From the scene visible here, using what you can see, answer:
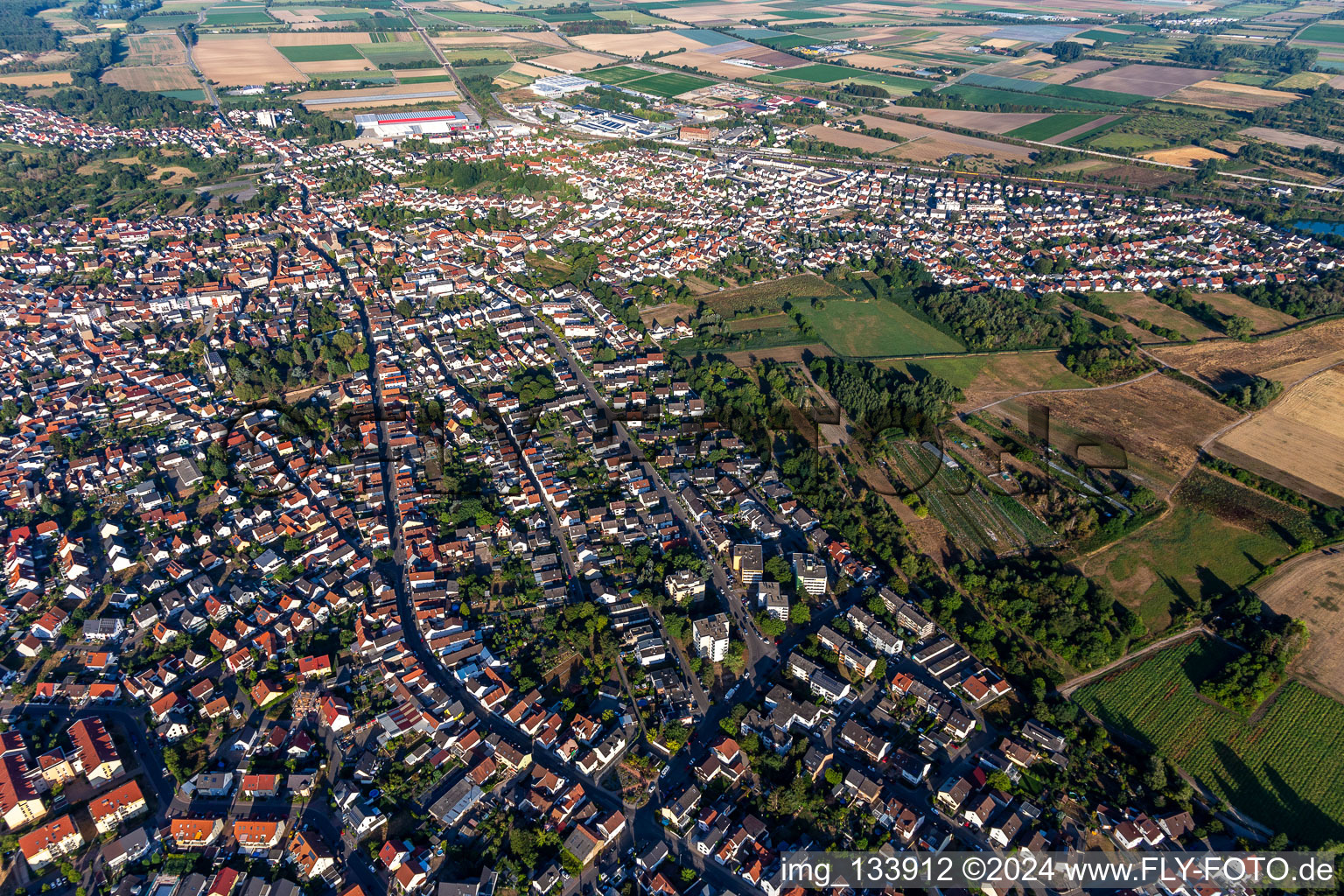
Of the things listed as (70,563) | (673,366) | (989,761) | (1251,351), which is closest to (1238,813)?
(989,761)

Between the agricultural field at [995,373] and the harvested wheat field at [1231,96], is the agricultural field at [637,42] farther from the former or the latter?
the agricultural field at [995,373]

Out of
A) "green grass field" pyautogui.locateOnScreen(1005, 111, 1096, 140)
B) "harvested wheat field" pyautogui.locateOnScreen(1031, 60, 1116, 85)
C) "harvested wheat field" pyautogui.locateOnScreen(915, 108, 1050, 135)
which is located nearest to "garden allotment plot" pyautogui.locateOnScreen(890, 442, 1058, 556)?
"green grass field" pyautogui.locateOnScreen(1005, 111, 1096, 140)

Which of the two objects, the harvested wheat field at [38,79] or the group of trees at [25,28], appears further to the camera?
the group of trees at [25,28]

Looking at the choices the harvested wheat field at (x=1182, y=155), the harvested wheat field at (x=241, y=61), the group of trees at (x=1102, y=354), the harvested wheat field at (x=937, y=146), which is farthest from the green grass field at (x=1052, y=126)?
the harvested wheat field at (x=241, y=61)

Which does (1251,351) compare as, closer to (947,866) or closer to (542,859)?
(947,866)

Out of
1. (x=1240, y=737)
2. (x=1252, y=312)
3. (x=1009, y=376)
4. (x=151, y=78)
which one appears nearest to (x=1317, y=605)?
(x=1240, y=737)

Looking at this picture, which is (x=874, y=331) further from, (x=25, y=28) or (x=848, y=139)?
(x=25, y=28)
